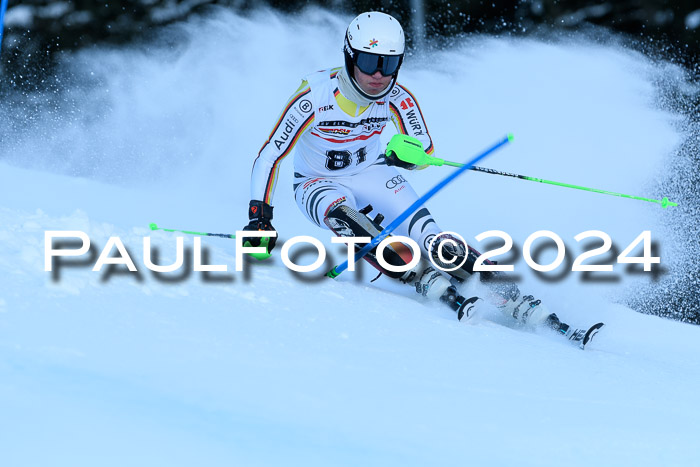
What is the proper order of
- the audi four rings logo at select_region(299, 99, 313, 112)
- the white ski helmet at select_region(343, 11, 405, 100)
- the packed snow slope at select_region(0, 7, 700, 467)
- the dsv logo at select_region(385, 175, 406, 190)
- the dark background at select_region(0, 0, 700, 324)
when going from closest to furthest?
the packed snow slope at select_region(0, 7, 700, 467), the white ski helmet at select_region(343, 11, 405, 100), the audi four rings logo at select_region(299, 99, 313, 112), the dsv logo at select_region(385, 175, 406, 190), the dark background at select_region(0, 0, 700, 324)

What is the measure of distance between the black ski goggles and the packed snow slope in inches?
38.2

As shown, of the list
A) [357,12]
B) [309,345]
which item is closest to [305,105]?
[309,345]

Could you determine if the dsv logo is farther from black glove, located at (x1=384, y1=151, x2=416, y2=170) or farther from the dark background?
the dark background

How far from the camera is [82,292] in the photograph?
2654mm

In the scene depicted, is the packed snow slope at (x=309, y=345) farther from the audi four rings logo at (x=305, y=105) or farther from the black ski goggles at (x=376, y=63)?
the black ski goggles at (x=376, y=63)

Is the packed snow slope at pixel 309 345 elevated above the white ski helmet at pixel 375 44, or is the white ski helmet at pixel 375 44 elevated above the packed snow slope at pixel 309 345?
the white ski helmet at pixel 375 44

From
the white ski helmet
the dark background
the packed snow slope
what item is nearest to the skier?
the white ski helmet

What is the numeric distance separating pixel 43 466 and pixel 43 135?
619 centimetres

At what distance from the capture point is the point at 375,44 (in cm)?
349

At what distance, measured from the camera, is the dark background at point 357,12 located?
7.68m

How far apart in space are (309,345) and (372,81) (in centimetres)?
145

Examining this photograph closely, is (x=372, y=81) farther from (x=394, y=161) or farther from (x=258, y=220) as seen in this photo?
(x=258, y=220)

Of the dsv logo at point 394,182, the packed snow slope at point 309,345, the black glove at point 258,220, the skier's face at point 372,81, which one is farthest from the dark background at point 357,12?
the black glove at point 258,220

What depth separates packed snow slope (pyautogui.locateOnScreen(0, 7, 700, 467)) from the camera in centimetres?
193
